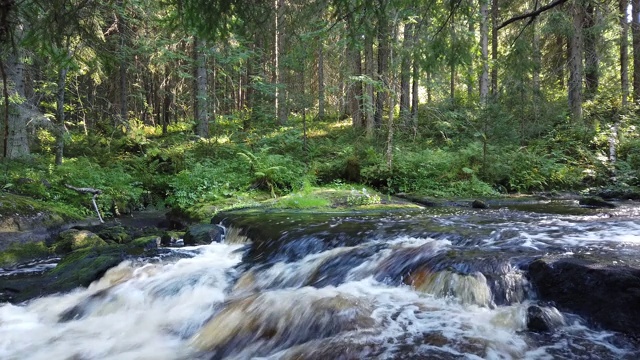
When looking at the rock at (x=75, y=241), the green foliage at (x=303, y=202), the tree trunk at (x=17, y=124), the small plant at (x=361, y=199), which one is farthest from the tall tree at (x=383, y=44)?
the tree trunk at (x=17, y=124)

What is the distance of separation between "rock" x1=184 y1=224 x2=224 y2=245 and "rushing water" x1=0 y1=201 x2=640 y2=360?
82 centimetres

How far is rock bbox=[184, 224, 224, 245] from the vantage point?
861 cm

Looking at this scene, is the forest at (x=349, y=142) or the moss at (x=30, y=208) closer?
the moss at (x=30, y=208)

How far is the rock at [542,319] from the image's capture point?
3.95 metres

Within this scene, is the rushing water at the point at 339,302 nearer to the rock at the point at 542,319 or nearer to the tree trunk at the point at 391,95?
the rock at the point at 542,319

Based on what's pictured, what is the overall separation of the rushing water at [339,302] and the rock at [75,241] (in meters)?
2.06

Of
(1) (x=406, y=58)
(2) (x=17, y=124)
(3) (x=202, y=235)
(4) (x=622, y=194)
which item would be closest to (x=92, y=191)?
(2) (x=17, y=124)

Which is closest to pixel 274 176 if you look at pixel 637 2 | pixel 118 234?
pixel 118 234

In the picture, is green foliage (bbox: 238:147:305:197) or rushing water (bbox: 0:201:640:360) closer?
rushing water (bbox: 0:201:640:360)

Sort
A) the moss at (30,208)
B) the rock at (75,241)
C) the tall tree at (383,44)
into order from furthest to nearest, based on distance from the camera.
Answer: the moss at (30,208) → the rock at (75,241) → the tall tree at (383,44)

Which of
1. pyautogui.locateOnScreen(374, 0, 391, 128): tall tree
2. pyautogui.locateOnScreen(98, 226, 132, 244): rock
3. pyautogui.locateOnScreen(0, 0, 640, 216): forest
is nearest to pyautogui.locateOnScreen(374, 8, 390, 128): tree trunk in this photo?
pyautogui.locateOnScreen(374, 0, 391, 128): tall tree

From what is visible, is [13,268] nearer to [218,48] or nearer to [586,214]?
[586,214]

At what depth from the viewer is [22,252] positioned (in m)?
8.07

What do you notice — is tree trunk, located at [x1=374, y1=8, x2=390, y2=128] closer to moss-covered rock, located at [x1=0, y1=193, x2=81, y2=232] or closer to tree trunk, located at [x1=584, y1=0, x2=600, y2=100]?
moss-covered rock, located at [x1=0, y1=193, x2=81, y2=232]
